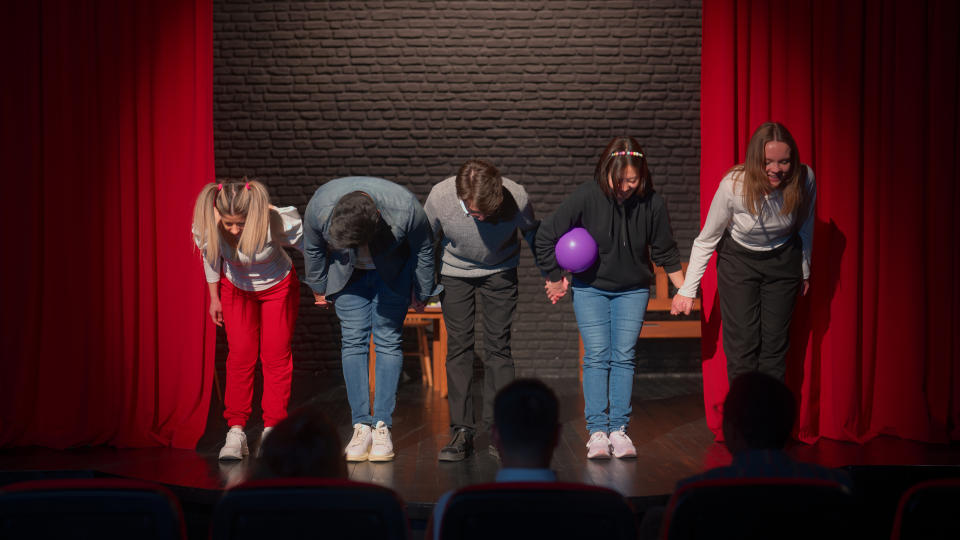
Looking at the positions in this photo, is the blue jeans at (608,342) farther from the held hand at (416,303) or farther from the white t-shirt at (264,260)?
the white t-shirt at (264,260)

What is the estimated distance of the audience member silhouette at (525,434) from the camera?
1637mm

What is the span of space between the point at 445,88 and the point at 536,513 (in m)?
4.70

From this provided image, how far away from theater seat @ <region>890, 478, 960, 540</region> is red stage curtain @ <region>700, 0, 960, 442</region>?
2.28 meters

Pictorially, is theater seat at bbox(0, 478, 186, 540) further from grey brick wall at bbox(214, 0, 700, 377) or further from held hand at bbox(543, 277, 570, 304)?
grey brick wall at bbox(214, 0, 700, 377)

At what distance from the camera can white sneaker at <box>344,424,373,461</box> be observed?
3240 mm

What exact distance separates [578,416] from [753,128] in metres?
1.69

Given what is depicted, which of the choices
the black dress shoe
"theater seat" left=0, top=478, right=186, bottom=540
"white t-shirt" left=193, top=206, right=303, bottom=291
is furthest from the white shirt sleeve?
"theater seat" left=0, top=478, right=186, bottom=540

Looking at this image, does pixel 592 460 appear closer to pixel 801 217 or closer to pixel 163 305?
pixel 801 217

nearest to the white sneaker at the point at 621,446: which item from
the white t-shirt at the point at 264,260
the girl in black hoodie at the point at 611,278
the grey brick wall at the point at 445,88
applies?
the girl in black hoodie at the point at 611,278

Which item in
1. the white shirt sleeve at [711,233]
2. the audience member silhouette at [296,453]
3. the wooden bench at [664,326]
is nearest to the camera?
the audience member silhouette at [296,453]

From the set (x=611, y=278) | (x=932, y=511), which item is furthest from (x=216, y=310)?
(x=932, y=511)

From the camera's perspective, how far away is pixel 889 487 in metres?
3.14

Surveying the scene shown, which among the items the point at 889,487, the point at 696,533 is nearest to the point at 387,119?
the point at 889,487

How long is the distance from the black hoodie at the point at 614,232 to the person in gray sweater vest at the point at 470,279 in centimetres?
12
